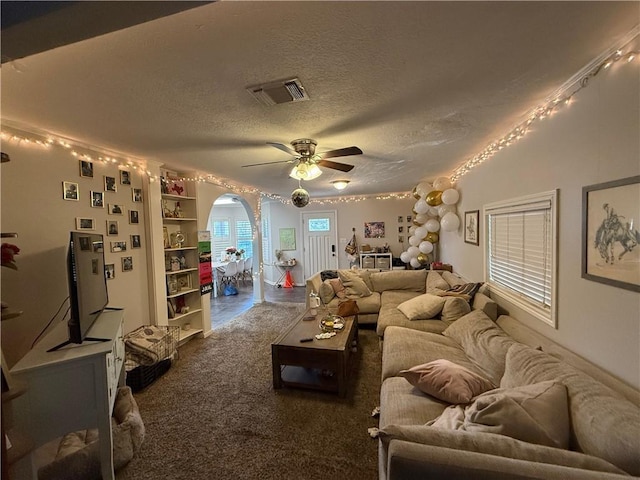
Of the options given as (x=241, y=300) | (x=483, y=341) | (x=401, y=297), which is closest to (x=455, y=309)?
(x=483, y=341)

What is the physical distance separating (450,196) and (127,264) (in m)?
4.50

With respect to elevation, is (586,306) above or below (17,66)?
below

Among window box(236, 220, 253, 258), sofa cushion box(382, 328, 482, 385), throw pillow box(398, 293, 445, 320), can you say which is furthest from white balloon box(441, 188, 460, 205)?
window box(236, 220, 253, 258)

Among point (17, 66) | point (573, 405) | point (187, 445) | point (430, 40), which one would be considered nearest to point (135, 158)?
point (17, 66)

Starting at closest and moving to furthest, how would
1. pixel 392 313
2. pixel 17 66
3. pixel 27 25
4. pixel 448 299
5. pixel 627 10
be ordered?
pixel 27 25
pixel 627 10
pixel 17 66
pixel 448 299
pixel 392 313

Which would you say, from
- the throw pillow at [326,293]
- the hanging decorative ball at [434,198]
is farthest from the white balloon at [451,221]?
the throw pillow at [326,293]

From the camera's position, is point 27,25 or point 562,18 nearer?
point 27,25

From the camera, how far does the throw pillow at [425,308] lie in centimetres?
310

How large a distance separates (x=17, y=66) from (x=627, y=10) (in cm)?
286

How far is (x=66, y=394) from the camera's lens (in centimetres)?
150

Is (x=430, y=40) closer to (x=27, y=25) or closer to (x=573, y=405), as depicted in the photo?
(x=27, y=25)

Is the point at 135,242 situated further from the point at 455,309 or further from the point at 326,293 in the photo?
the point at 455,309

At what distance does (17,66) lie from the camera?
1.37 meters

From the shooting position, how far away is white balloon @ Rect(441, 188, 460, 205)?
4.18 metres
